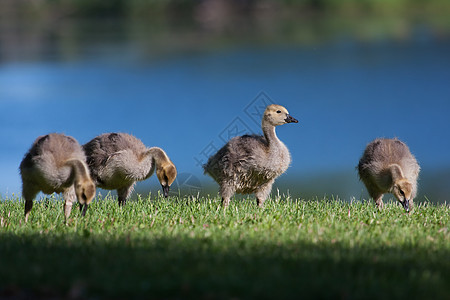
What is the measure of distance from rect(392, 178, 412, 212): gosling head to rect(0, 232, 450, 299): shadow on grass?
280 centimetres

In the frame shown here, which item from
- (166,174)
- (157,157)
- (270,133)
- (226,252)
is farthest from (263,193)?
(226,252)

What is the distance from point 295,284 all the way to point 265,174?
4.79 meters

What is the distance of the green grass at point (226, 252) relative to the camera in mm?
5840

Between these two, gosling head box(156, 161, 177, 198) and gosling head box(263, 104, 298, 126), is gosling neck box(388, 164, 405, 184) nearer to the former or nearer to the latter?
gosling head box(263, 104, 298, 126)

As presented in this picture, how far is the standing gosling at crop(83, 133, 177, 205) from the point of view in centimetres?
1060

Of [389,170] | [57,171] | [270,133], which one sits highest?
[270,133]

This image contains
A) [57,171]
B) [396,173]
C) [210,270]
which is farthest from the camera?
[396,173]

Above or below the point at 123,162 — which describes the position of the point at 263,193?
below

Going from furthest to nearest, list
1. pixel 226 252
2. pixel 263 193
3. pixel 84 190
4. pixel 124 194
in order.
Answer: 1. pixel 124 194
2. pixel 263 193
3. pixel 84 190
4. pixel 226 252

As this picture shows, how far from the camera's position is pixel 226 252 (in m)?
7.15

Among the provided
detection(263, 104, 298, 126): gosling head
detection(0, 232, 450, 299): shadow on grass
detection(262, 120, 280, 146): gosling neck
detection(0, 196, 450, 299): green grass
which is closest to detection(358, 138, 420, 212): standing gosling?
detection(0, 196, 450, 299): green grass

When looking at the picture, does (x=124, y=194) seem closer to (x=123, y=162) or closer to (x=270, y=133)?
(x=123, y=162)

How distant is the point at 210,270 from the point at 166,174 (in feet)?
14.9

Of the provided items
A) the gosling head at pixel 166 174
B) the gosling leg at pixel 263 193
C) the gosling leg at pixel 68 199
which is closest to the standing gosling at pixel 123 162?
the gosling head at pixel 166 174
